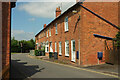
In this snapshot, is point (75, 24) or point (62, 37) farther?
point (62, 37)

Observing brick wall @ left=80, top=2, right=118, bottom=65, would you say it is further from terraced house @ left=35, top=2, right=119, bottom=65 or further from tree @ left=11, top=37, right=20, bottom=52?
tree @ left=11, top=37, right=20, bottom=52

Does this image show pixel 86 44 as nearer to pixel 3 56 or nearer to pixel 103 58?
pixel 103 58

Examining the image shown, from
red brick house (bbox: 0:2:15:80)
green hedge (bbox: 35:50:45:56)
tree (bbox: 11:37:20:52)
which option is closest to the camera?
red brick house (bbox: 0:2:15:80)

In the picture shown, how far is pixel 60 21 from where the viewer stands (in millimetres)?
22594

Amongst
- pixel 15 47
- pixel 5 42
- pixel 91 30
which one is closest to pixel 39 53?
pixel 91 30

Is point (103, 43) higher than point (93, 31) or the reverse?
the reverse

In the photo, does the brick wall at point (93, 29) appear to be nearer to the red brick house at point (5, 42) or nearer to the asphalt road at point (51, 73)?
the asphalt road at point (51, 73)

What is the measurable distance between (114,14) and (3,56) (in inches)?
549

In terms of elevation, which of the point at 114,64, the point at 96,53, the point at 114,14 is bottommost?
the point at 114,64

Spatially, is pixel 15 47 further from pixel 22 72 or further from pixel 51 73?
pixel 51 73

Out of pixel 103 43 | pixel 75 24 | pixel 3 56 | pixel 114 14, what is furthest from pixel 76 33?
pixel 3 56

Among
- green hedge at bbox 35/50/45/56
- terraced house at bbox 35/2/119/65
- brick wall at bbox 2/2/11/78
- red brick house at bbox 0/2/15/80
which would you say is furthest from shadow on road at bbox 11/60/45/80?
green hedge at bbox 35/50/45/56

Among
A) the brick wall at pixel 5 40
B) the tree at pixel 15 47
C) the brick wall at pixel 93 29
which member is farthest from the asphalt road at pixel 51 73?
the tree at pixel 15 47

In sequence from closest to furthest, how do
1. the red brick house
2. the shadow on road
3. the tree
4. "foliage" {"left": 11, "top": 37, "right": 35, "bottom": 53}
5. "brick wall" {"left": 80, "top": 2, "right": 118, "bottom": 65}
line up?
the red brick house < the shadow on road < "brick wall" {"left": 80, "top": 2, "right": 118, "bottom": 65} < the tree < "foliage" {"left": 11, "top": 37, "right": 35, "bottom": 53}
